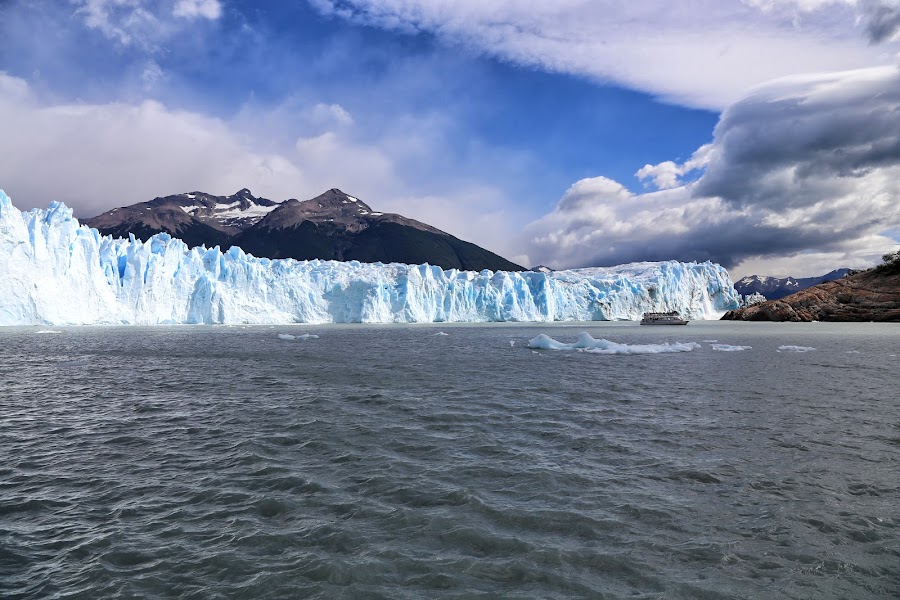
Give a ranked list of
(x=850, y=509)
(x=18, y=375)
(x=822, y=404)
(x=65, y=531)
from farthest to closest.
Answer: (x=18, y=375) < (x=822, y=404) < (x=850, y=509) < (x=65, y=531)

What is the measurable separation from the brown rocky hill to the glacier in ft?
84.5

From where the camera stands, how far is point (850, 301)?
3201 inches

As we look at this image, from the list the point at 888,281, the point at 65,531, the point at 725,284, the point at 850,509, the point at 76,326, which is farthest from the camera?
the point at 725,284

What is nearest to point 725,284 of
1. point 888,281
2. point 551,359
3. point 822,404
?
point 888,281

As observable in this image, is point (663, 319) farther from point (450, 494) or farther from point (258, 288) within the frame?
point (450, 494)

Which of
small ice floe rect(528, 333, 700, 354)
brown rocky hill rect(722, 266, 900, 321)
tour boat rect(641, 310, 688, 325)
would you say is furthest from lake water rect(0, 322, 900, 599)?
brown rocky hill rect(722, 266, 900, 321)

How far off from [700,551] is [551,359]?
23079 millimetres

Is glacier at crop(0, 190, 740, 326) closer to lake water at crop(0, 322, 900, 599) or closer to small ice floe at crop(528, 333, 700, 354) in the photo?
lake water at crop(0, 322, 900, 599)

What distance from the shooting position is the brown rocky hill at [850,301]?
76750 millimetres

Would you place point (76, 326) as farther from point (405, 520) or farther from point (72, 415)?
point (405, 520)

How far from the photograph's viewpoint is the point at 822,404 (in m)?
14.8

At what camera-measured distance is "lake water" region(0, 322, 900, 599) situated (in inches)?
210

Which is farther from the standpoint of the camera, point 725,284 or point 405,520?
point 725,284

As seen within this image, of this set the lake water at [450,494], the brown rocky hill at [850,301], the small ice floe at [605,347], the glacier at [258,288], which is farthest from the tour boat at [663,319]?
the lake water at [450,494]
